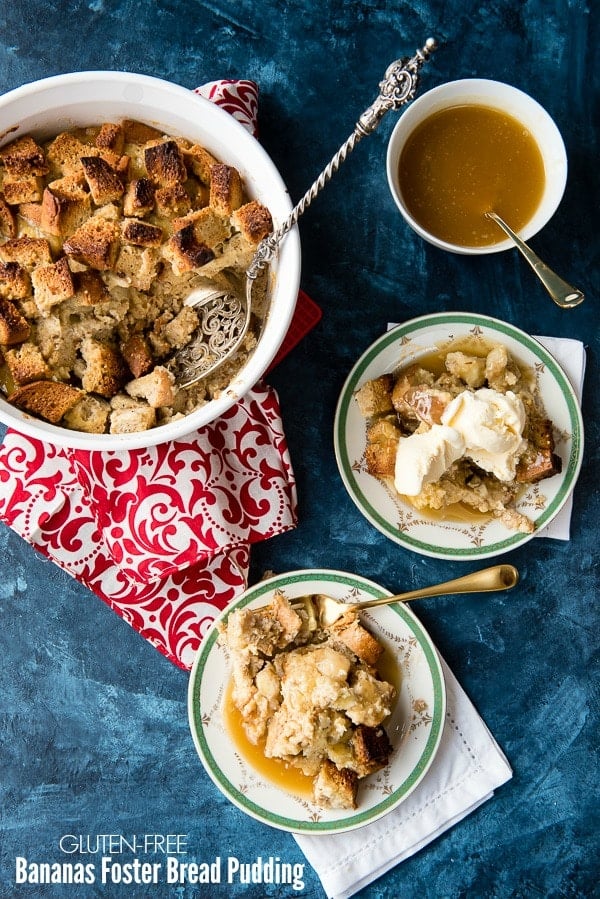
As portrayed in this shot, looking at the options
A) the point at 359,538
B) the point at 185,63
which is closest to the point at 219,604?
the point at 359,538

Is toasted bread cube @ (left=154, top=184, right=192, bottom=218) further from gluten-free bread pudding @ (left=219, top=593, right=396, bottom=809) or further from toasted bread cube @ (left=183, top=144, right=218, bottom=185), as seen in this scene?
gluten-free bread pudding @ (left=219, top=593, right=396, bottom=809)

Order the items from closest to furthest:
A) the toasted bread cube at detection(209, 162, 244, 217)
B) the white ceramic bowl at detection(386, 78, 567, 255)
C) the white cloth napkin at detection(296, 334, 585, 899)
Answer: the toasted bread cube at detection(209, 162, 244, 217) → the white ceramic bowl at detection(386, 78, 567, 255) → the white cloth napkin at detection(296, 334, 585, 899)

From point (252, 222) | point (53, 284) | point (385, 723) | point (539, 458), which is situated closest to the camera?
point (53, 284)

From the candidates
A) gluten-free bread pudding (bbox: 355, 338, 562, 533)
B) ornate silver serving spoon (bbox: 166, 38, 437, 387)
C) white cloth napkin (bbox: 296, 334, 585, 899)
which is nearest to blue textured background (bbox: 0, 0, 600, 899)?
white cloth napkin (bbox: 296, 334, 585, 899)

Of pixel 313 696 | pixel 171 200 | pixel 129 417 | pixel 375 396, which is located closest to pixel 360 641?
pixel 313 696

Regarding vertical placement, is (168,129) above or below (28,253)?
above

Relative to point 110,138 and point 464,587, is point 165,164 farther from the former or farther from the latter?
point 464,587
